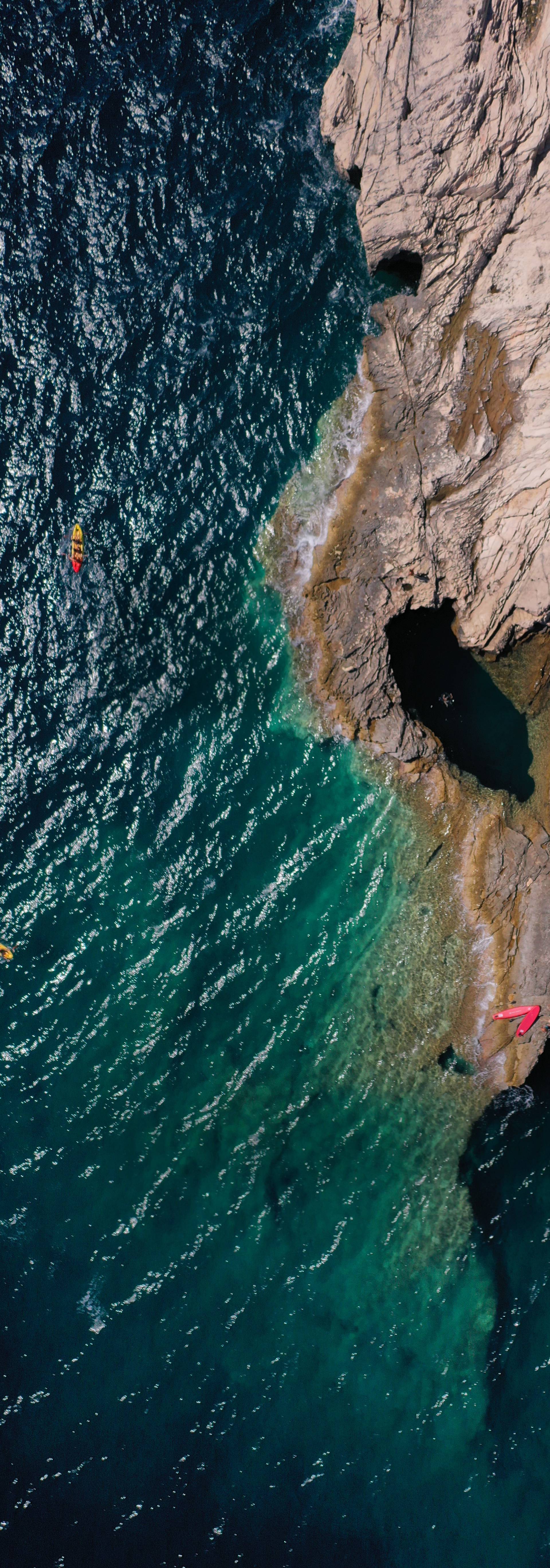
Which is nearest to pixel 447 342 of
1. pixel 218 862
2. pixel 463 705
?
pixel 463 705

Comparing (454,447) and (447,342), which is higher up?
(447,342)

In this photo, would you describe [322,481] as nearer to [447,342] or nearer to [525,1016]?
[447,342]

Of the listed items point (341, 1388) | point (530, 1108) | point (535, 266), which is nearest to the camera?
point (535, 266)

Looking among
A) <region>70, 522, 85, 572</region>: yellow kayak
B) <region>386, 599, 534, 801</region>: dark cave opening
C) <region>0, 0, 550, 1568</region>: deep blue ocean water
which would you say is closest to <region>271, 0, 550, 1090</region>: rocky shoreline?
<region>386, 599, 534, 801</region>: dark cave opening

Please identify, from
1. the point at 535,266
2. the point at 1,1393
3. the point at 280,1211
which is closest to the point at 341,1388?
the point at 280,1211

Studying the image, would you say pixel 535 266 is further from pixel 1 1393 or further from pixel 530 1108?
pixel 1 1393

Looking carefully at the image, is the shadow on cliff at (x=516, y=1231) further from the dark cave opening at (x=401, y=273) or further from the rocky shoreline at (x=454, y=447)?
the dark cave opening at (x=401, y=273)

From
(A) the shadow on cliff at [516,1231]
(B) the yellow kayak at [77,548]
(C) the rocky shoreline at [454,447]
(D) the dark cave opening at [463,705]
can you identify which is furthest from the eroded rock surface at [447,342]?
(A) the shadow on cliff at [516,1231]
